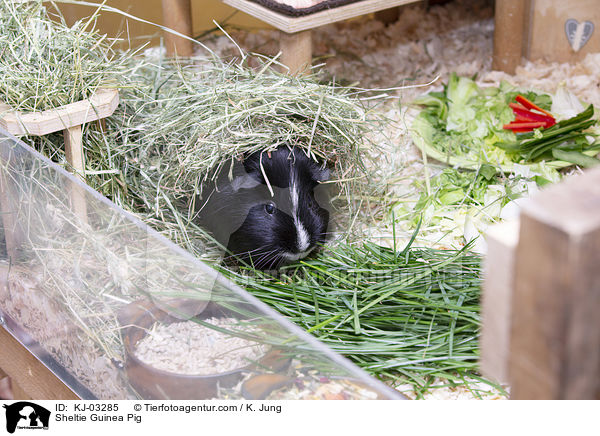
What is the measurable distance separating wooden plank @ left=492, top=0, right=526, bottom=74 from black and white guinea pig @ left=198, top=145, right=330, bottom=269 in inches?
57.0

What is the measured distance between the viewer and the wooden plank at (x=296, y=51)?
6.64ft

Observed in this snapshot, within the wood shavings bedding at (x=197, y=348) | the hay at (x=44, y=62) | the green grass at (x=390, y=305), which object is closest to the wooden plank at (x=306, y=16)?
the hay at (x=44, y=62)

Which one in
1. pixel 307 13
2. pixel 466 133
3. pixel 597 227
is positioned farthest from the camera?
pixel 466 133

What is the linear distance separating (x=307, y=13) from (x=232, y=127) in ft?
1.62

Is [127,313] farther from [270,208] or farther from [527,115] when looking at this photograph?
[527,115]

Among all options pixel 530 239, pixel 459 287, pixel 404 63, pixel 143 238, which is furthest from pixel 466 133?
pixel 530 239

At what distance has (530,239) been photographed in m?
0.60

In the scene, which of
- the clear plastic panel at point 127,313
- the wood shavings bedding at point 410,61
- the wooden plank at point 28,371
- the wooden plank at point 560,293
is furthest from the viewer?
the wood shavings bedding at point 410,61

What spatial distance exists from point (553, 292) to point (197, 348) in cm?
68

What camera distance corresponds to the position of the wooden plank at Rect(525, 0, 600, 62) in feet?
8.70

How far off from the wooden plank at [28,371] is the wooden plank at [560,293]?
3.78 feet

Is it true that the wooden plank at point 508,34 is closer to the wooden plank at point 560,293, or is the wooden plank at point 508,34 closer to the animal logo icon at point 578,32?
the animal logo icon at point 578,32

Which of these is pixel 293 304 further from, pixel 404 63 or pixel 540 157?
pixel 404 63

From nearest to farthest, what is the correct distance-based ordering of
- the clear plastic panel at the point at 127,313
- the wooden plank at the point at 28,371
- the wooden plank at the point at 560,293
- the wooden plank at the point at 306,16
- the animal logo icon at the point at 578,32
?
the wooden plank at the point at 560,293 < the clear plastic panel at the point at 127,313 < the wooden plank at the point at 28,371 < the wooden plank at the point at 306,16 < the animal logo icon at the point at 578,32
